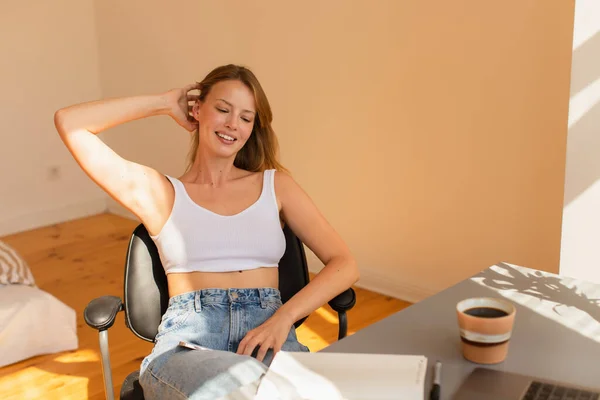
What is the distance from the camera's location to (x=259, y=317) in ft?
6.14

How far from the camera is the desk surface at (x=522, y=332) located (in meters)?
1.25

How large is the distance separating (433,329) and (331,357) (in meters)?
0.22

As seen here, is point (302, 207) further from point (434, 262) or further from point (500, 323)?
point (434, 262)

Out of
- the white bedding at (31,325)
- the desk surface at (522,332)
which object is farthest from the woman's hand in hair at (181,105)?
the white bedding at (31,325)

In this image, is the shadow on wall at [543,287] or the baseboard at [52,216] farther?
the baseboard at [52,216]

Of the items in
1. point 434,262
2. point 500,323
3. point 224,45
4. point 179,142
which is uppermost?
point 224,45

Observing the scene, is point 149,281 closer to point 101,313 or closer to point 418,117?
point 101,313

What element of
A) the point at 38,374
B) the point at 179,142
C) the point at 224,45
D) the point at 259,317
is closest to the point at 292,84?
the point at 224,45

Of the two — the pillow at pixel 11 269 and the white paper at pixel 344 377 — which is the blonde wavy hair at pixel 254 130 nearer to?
the white paper at pixel 344 377

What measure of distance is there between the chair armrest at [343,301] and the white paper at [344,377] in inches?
23.0

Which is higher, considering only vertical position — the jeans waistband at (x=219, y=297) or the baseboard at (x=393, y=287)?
the jeans waistband at (x=219, y=297)

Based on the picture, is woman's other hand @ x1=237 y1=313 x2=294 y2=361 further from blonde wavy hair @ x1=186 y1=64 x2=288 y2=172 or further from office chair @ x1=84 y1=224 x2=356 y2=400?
blonde wavy hair @ x1=186 y1=64 x2=288 y2=172

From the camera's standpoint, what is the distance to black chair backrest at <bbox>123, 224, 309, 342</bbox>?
6.24 feet

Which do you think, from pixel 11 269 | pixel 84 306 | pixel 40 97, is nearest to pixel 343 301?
pixel 11 269
